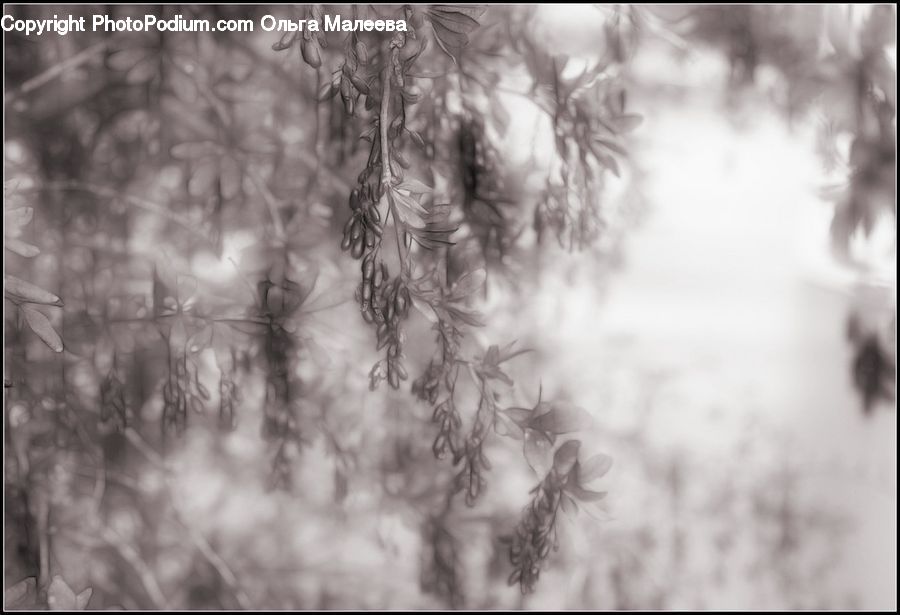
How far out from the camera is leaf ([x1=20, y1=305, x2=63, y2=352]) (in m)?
0.50

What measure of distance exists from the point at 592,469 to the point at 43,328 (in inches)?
20.0

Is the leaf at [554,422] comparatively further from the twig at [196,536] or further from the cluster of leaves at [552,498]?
the twig at [196,536]

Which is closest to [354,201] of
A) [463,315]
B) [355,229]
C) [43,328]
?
[355,229]

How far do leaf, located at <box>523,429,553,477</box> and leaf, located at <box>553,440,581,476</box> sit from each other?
19 millimetres

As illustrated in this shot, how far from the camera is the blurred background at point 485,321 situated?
885 mm

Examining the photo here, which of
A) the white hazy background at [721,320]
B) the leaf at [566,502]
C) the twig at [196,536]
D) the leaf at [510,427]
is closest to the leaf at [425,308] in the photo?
the leaf at [510,427]

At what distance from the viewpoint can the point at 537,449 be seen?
65 centimetres

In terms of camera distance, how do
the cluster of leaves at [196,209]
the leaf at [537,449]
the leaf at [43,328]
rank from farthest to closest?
the cluster of leaves at [196,209] < the leaf at [537,449] < the leaf at [43,328]

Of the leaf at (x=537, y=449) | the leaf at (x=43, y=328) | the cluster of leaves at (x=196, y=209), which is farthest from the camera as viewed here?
the cluster of leaves at (x=196, y=209)

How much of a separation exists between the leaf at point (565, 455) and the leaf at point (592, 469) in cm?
1

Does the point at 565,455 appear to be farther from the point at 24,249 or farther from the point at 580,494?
the point at 24,249

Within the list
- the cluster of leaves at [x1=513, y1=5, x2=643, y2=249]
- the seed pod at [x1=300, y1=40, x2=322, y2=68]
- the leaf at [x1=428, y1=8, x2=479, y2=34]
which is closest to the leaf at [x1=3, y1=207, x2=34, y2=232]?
the seed pod at [x1=300, y1=40, x2=322, y2=68]

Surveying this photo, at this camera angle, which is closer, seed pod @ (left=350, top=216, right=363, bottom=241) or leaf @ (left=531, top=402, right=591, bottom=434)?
seed pod @ (left=350, top=216, right=363, bottom=241)

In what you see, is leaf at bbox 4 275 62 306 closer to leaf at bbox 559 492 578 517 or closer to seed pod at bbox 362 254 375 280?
seed pod at bbox 362 254 375 280
